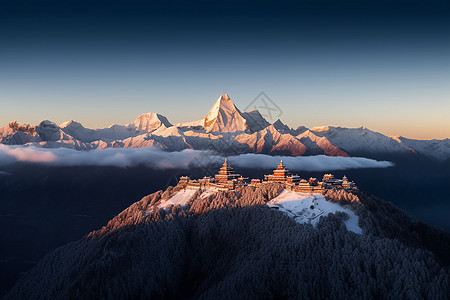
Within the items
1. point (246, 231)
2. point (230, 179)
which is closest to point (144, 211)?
point (230, 179)

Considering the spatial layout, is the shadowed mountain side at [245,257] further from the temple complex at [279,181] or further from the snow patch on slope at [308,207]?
the temple complex at [279,181]

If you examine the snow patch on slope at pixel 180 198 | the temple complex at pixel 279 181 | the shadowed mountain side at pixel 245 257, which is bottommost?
the shadowed mountain side at pixel 245 257

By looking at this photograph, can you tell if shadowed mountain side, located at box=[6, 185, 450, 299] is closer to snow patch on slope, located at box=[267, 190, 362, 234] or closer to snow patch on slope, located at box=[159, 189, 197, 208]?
snow patch on slope, located at box=[267, 190, 362, 234]

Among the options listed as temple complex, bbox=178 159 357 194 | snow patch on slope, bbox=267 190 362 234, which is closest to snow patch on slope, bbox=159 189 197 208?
temple complex, bbox=178 159 357 194

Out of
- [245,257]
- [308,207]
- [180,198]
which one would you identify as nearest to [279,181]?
[308,207]

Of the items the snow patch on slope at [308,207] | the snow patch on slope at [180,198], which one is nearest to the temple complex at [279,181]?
the snow patch on slope at [180,198]

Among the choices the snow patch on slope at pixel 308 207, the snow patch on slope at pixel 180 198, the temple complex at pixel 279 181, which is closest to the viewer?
the snow patch on slope at pixel 308 207

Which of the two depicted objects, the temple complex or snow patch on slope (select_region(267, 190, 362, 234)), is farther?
the temple complex
